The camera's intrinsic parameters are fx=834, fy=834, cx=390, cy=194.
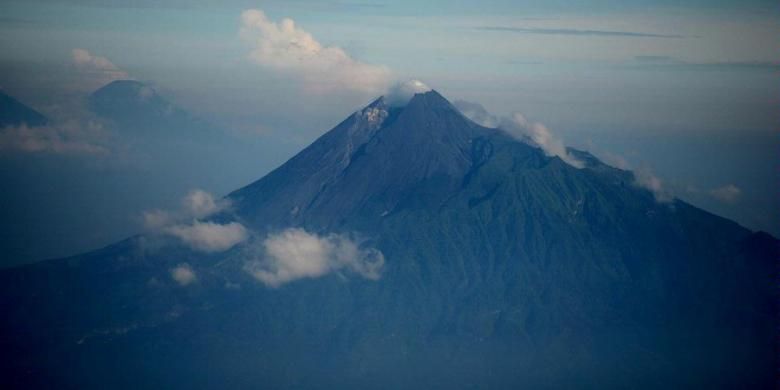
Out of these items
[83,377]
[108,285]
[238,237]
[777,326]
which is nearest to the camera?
[83,377]

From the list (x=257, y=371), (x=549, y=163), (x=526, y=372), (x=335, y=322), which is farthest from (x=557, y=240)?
(x=257, y=371)

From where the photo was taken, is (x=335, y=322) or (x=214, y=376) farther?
(x=335, y=322)

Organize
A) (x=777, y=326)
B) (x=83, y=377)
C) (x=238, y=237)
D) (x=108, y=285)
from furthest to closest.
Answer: (x=238, y=237), (x=108, y=285), (x=777, y=326), (x=83, y=377)

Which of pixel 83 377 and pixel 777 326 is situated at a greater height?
pixel 777 326

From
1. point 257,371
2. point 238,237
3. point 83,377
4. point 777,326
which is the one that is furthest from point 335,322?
point 777,326

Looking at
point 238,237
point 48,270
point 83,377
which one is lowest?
point 83,377

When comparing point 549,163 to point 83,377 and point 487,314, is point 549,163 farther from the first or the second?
point 83,377
